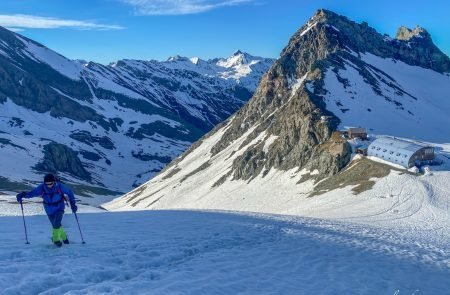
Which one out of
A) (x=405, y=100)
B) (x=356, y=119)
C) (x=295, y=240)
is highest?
(x=405, y=100)

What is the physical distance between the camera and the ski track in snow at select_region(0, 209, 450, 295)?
14727 millimetres

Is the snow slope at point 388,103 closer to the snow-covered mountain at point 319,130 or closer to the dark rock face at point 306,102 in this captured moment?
the snow-covered mountain at point 319,130

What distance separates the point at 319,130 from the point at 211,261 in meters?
85.7

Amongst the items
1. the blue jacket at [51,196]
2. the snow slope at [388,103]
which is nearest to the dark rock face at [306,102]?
the snow slope at [388,103]

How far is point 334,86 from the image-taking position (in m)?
122

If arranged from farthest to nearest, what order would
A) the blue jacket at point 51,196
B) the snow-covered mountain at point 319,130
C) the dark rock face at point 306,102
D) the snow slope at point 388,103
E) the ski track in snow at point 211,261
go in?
1. the snow slope at point 388,103
2. the dark rock face at point 306,102
3. the snow-covered mountain at point 319,130
4. the blue jacket at point 51,196
5. the ski track in snow at point 211,261

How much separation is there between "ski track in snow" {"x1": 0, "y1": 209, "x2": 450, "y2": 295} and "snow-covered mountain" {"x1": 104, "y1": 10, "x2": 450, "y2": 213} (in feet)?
111

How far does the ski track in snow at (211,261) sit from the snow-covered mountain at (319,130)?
33885mm

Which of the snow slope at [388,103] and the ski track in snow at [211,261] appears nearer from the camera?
the ski track in snow at [211,261]

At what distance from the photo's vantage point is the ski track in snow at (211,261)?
14.7 metres

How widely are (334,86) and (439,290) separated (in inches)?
4280

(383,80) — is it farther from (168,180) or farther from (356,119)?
(168,180)

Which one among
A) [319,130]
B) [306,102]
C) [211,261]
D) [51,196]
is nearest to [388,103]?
[306,102]

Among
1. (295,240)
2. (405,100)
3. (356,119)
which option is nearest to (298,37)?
(405,100)
